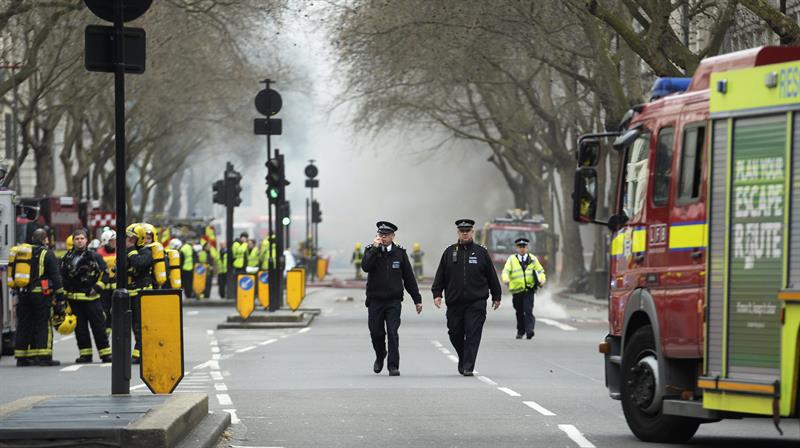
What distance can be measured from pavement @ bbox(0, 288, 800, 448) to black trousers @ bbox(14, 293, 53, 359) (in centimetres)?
32

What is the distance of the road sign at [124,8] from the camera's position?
13469 mm

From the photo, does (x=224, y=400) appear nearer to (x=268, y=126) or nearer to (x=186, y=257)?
(x=268, y=126)

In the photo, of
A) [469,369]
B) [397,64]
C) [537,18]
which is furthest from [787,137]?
[397,64]

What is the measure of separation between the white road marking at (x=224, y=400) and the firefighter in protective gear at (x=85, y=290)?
564cm

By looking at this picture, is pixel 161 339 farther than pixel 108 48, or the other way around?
pixel 161 339

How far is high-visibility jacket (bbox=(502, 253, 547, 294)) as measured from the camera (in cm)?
2981

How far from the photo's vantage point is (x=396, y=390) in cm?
1819

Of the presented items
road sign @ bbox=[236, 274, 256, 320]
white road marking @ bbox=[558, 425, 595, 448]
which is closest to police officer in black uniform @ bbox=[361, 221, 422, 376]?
white road marking @ bbox=[558, 425, 595, 448]

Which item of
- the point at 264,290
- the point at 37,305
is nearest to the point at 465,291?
the point at 37,305

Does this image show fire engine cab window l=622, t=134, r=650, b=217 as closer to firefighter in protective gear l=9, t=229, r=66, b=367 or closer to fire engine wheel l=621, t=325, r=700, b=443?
fire engine wheel l=621, t=325, r=700, b=443

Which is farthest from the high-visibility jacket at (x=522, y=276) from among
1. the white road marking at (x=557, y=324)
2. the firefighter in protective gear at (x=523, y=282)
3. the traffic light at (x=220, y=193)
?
the traffic light at (x=220, y=193)

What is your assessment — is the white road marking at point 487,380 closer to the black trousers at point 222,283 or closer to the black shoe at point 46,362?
the black shoe at point 46,362

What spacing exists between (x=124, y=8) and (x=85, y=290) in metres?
9.98

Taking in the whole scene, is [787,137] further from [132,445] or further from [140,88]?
[140,88]
